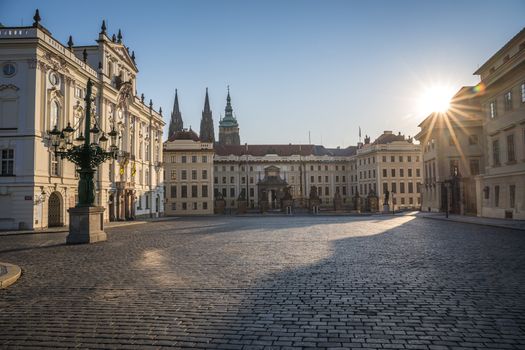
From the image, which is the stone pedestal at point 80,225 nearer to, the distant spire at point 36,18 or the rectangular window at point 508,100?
the distant spire at point 36,18

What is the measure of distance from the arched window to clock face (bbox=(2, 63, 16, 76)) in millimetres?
3283

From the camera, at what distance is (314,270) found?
399 inches

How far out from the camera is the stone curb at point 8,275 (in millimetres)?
8719

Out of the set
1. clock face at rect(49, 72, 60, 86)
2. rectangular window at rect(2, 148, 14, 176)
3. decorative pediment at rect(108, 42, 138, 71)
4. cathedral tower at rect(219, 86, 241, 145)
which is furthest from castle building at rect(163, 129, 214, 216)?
cathedral tower at rect(219, 86, 241, 145)

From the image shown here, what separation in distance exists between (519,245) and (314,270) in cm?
969

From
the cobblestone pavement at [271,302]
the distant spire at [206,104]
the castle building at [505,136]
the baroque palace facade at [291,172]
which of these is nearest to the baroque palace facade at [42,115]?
the cobblestone pavement at [271,302]

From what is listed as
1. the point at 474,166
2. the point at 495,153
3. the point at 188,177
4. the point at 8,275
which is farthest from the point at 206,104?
the point at 8,275

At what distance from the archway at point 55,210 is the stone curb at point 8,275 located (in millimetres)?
21939

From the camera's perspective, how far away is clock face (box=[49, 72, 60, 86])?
98.8ft

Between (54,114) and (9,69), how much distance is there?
4.18 metres

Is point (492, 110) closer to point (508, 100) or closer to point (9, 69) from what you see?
point (508, 100)

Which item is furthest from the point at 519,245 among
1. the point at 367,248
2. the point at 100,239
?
the point at 100,239

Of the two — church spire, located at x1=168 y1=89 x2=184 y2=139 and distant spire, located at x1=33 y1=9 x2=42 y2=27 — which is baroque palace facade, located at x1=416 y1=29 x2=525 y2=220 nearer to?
distant spire, located at x1=33 y1=9 x2=42 y2=27

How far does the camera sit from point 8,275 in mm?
9305
